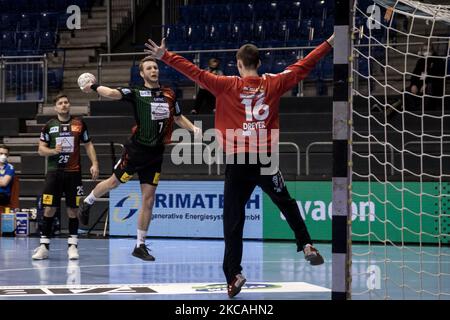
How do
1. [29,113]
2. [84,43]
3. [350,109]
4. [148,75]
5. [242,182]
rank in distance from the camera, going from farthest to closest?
1. [84,43]
2. [29,113]
3. [148,75]
4. [242,182]
5. [350,109]

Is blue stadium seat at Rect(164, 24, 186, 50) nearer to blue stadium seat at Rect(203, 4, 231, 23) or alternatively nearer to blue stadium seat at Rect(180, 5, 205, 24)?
blue stadium seat at Rect(180, 5, 205, 24)

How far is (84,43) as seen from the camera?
22969 mm

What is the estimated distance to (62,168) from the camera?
11570 millimetres

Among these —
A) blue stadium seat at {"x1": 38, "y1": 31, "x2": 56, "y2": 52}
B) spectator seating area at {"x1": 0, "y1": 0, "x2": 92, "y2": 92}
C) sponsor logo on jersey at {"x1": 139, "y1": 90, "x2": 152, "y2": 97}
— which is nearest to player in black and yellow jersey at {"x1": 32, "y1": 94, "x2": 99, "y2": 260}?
sponsor logo on jersey at {"x1": 139, "y1": 90, "x2": 152, "y2": 97}

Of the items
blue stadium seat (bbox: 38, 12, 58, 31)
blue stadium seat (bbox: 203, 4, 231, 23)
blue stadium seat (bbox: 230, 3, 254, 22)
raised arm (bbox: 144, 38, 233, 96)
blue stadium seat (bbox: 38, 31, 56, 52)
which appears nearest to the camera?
raised arm (bbox: 144, 38, 233, 96)

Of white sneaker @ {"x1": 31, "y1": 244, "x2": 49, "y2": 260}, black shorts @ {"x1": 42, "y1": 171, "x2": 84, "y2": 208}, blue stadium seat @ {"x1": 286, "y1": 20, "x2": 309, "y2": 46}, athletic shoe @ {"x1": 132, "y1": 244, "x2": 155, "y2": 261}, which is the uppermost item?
blue stadium seat @ {"x1": 286, "y1": 20, "x2": 309, "y2": 46}

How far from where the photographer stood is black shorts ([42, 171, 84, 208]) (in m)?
11.4

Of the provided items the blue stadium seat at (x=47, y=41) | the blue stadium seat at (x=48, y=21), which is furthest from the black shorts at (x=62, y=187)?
the blue stadium seat at (x=48, y=21)

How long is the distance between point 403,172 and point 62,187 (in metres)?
5.86

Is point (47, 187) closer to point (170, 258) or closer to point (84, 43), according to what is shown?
point (170, 258)

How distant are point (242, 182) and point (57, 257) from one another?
17.3 feet

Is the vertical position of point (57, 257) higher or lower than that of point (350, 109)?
lower
